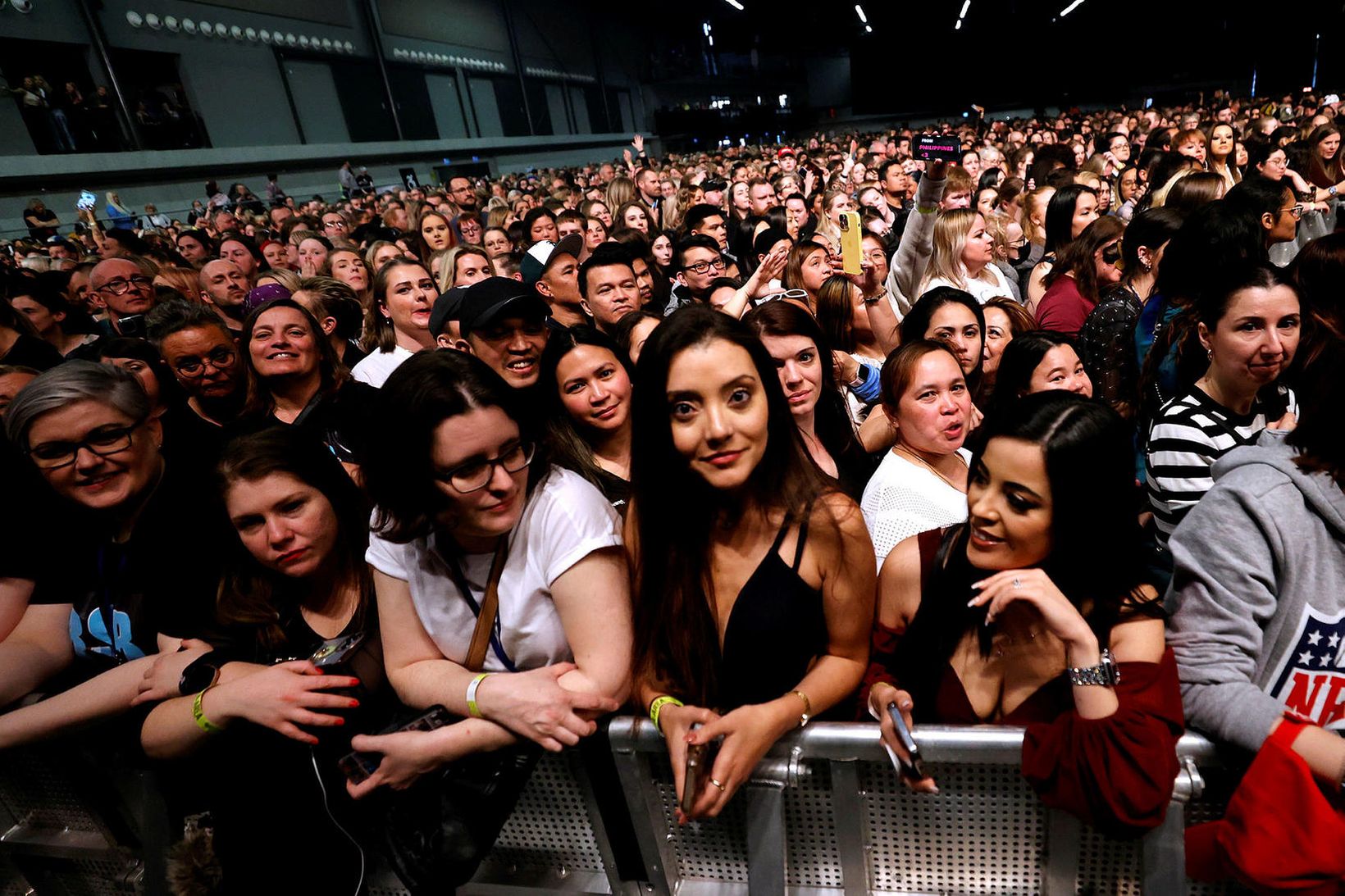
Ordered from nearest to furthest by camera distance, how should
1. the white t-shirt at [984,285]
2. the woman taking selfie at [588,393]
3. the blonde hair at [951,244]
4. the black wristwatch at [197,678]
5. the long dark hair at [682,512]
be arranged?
the long dark hair at [682,512], the black wristwatch at [197,678], the woman taking selfie at [588,393], the blonde hair at [951,244], the white t-shirt at [984,285]

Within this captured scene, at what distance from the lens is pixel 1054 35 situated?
2955 centimetres

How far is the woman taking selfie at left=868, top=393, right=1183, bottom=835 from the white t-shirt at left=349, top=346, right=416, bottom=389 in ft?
10.6

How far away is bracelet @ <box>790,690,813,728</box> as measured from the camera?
A: 1.38 meters

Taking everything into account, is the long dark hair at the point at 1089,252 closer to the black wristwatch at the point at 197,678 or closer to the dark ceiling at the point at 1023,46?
the black wristwatch at the point at 197,678

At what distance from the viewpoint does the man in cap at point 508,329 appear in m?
2.62

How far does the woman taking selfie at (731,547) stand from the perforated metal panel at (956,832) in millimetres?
258

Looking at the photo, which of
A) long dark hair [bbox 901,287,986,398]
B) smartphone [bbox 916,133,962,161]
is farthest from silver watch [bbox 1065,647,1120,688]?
smartphone [bbox 916,133,962,161]

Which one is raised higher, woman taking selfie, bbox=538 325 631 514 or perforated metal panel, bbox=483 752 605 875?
woman taking selfie, bbox=538 325 631 514

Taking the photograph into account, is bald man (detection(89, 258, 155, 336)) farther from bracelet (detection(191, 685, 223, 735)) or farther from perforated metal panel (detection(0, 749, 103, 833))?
bracelet (detection(191, 685, 223, 735))

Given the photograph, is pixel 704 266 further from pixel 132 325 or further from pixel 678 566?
pixel 132 325

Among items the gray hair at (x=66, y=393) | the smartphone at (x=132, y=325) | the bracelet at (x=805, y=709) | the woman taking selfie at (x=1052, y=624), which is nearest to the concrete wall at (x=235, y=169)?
the smartphone at (x=132, y=325)

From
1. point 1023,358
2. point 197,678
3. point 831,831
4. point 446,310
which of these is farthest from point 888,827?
point 446,310

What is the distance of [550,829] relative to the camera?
166cm

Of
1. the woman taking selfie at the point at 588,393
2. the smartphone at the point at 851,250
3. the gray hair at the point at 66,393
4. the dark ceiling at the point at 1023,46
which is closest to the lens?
the gray hair at the point at 66,393
